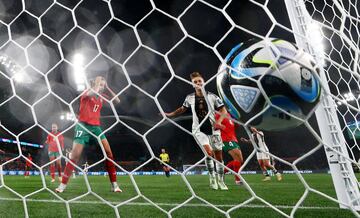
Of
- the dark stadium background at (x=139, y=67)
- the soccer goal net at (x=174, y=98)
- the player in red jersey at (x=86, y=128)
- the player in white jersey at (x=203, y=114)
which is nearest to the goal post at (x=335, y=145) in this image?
the soccer goal net at (x=174, y=98)

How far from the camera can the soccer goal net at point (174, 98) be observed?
52.3 inches

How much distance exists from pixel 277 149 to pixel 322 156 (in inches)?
87.7

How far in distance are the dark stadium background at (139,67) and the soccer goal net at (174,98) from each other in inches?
3.1

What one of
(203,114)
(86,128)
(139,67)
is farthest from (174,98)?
(86,128)

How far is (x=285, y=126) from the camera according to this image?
133cm

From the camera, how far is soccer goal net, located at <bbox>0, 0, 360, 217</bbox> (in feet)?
4.36

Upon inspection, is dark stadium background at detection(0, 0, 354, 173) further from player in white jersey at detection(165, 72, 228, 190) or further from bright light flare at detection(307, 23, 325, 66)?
bright light flare at detection(307, 23, 325, 66)

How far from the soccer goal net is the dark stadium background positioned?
78 millimetres

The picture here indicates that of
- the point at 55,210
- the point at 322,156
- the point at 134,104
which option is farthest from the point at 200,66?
the point at 55,210

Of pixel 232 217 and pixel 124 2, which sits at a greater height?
pixel 124 2

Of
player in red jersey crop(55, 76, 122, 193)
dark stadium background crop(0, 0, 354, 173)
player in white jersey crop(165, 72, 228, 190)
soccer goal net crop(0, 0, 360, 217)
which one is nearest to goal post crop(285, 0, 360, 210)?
soccer goal net crop(0, 0, 360, 217)

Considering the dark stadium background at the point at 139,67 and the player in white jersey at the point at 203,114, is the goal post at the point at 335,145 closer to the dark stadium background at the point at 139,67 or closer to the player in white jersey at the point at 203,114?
the player in white jersey at the point at 203,114

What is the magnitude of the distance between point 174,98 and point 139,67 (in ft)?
8.28

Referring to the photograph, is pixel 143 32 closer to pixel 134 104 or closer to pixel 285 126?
pixel 134 104
